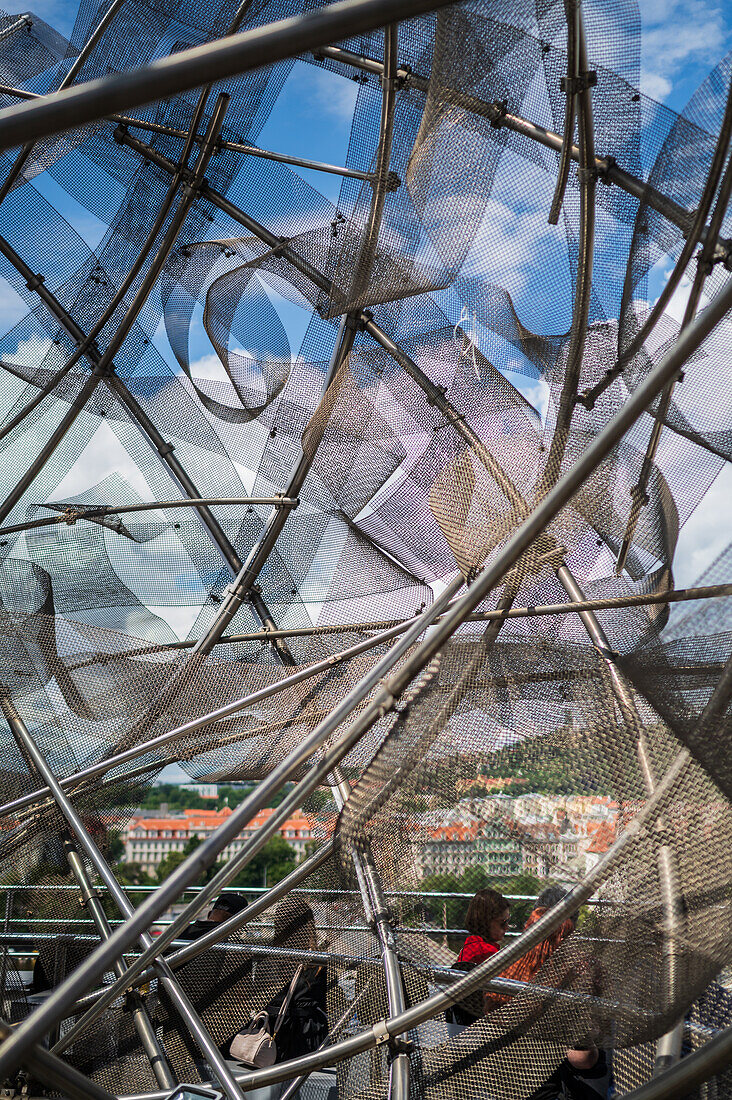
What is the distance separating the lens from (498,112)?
172 inches

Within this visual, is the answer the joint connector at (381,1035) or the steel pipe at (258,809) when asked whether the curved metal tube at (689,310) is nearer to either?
the steel pipe at (258,809)

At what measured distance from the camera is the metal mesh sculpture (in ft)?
8.88

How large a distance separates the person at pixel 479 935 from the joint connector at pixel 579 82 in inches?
135

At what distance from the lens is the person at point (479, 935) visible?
10.2 feet

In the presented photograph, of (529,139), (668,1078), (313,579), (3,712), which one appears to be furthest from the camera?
(313,579)

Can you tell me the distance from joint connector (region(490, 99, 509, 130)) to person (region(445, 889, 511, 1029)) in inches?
135

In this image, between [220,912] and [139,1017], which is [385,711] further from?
[220,912]

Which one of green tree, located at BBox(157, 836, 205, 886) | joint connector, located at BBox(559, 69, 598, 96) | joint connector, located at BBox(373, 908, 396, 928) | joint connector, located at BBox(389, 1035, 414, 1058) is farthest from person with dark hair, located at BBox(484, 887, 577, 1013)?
joint connector, located at BBox(559, 69, 598, 96)

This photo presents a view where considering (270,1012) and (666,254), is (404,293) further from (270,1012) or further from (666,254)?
(270,1012)

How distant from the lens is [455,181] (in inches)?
172

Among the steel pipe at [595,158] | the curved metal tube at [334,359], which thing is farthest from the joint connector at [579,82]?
the curved metal tube at [334,359]

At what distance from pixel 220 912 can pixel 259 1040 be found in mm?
1428

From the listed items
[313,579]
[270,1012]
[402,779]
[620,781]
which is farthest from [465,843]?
[313,579]

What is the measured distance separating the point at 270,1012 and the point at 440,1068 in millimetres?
1443
